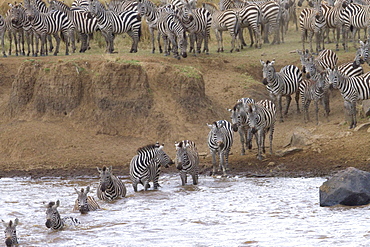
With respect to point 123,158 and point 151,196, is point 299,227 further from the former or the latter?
point 123,158

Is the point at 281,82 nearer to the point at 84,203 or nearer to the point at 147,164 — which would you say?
the point at 147,164

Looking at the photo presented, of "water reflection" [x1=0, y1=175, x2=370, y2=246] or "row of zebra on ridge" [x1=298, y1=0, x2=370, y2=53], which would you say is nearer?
"water reflection" [x1=0, y1=175, x2=370, y2=246]

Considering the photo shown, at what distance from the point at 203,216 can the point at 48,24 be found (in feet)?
44.0

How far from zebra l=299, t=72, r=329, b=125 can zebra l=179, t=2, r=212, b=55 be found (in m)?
5.59

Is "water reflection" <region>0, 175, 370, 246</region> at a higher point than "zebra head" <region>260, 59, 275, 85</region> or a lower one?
lower

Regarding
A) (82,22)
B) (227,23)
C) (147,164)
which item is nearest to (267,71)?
(227,23)

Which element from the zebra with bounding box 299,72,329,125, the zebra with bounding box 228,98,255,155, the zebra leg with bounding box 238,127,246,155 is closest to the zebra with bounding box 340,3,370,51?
the zebra with bounding box 299,72,329,125

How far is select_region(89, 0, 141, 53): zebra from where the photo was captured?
82.2 ft

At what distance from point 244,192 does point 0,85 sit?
412 inches

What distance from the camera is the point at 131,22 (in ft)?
84.4

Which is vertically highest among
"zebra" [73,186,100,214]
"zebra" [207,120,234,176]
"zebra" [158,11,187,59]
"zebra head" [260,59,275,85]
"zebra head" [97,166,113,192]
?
"zebra" [158,11,187,59]

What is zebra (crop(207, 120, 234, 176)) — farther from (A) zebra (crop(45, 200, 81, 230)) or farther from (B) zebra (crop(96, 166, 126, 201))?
(A) zebra (crop(45, 200, 81, 230))

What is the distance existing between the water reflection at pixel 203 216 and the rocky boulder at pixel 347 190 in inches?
6.6

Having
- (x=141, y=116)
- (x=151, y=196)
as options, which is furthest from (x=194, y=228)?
(x=141, y=116)
